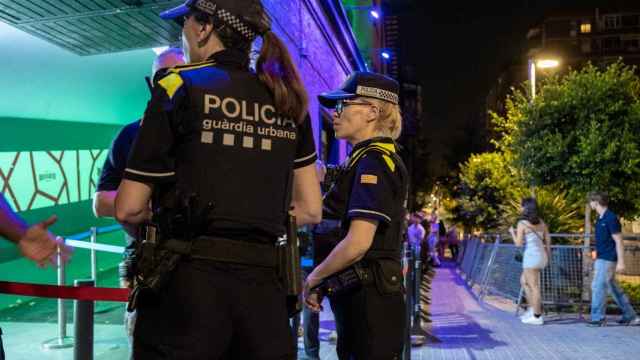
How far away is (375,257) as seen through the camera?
323cm

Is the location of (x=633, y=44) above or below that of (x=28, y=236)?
above

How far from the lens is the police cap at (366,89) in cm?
350

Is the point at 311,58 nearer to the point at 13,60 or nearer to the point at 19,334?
the point at 13,60

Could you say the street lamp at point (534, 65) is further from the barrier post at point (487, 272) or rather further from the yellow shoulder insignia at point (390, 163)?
the yellow shoulder insignia at point (390, 163)

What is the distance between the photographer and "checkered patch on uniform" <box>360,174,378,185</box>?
317 centimetres

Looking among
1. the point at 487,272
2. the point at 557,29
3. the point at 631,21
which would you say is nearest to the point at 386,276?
the point at 487,272

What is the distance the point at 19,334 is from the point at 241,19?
627 cm

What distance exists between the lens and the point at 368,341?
3080 millimetres

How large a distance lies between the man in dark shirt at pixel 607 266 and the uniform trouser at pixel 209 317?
8.73 m

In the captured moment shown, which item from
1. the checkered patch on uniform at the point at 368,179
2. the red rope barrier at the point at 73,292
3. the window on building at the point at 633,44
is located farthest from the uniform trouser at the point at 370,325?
the window on building at the point at 633,44

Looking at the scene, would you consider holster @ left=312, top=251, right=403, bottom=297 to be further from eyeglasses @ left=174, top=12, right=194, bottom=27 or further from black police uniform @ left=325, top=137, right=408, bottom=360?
eyeglasses @ left=174, top=12, right=194, bottom=27

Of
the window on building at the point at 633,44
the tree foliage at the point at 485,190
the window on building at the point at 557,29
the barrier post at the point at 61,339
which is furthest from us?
the window on building at the point at 557,29

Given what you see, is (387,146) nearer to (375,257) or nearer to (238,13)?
(375,257)

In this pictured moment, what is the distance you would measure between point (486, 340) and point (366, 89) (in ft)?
19.7
